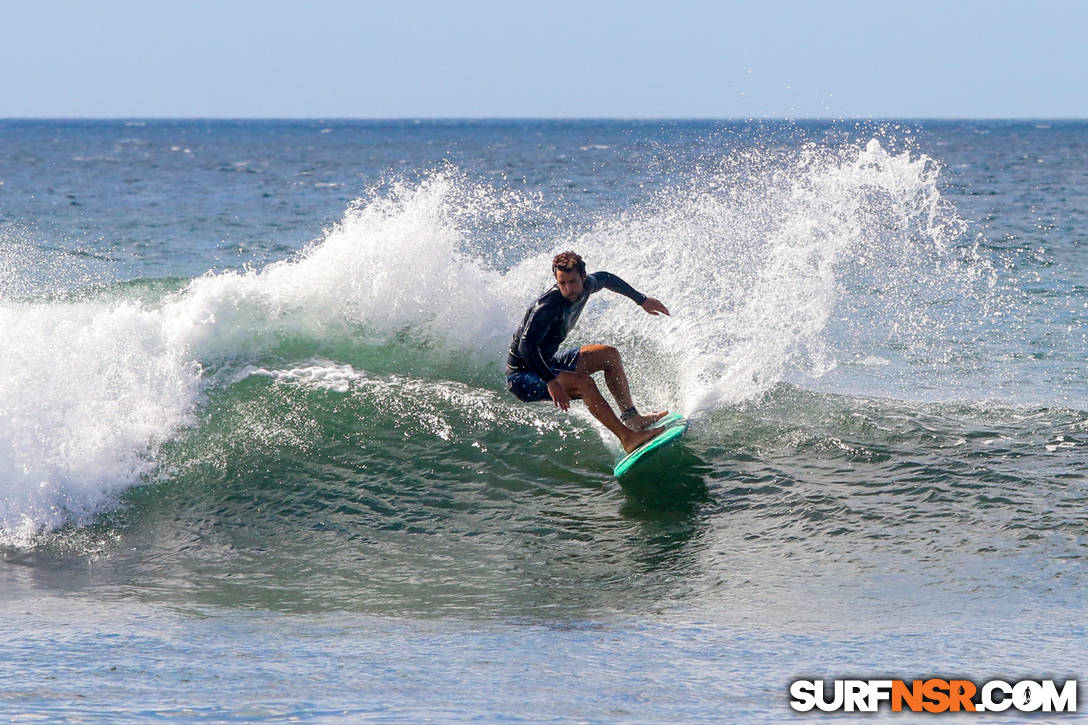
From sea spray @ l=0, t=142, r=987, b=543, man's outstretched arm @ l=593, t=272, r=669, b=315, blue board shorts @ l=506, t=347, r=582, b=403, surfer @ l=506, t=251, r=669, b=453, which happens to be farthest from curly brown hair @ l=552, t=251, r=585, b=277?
sea spray @ l=0, t=142, r=987, b=543

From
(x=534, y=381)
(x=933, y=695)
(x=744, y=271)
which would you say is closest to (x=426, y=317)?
(x=534, y=381)

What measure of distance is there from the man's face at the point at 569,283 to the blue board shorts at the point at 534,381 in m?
0.55

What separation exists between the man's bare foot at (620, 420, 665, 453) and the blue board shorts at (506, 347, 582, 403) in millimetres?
631

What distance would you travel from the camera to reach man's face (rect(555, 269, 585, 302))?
752 centimetres

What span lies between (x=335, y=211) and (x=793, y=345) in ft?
69.5

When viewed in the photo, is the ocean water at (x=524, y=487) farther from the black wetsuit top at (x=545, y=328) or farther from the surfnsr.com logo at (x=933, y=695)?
the black wetsuit top at (x=545, y=328)

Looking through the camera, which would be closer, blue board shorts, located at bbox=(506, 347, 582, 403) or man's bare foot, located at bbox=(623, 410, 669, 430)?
blue board shorts, located at bbox=(506, 347, 582, 403)

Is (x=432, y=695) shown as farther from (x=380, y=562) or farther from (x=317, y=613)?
(x=380, y=562)

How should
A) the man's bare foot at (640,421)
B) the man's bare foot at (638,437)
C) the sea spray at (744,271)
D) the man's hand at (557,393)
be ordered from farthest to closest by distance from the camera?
1. the sea spray at (744,271)
2. the man's bare foot at (640,421)
3. the man's bare foot at (638,437)
4. the man's hand at (557,393)

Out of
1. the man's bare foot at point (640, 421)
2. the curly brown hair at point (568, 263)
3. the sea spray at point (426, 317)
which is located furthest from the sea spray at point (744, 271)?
the curly brown hair at point (568, 263)

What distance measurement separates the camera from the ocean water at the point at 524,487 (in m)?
5.06

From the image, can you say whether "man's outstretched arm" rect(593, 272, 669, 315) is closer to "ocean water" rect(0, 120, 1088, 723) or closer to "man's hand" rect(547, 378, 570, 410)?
"man's hand" rect(547, 378, 570, 410)

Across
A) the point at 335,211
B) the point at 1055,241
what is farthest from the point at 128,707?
the point at 335,211

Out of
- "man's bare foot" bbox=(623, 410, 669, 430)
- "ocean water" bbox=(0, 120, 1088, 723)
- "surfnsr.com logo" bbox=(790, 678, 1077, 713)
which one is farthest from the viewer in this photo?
"man's bare foot" bbox=(623, 410, 669, 430)
